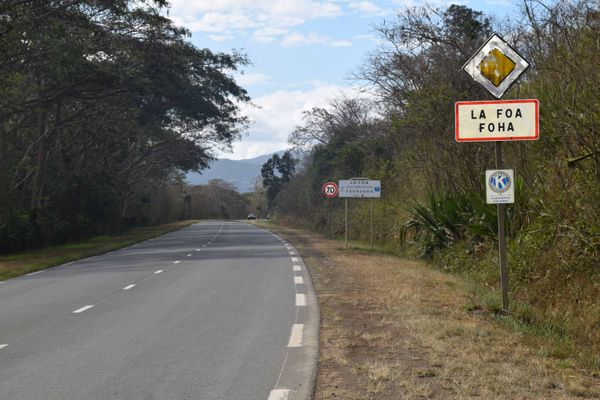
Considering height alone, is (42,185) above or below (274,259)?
above

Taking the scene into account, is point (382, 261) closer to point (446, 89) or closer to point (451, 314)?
point (446, 89)

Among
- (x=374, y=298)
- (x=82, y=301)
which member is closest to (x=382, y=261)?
(x=374, y=298)

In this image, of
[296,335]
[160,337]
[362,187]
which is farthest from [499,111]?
[362,187]

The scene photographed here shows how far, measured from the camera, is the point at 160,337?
26.7 ft

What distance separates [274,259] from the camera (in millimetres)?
20062

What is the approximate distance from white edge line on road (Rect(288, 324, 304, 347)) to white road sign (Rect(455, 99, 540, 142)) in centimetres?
328

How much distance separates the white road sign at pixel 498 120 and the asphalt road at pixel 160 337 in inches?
132

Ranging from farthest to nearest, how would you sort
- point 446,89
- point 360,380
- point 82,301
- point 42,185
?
point 42,185 < point 446,89 < point 82,301 < point 360,380

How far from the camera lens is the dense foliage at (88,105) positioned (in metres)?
22.4

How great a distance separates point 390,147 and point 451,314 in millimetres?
26978

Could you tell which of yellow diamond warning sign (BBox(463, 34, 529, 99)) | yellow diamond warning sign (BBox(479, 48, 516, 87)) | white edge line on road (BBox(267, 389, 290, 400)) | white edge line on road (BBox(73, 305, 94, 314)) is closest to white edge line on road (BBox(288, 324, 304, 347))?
white edge line on road (BBox(267, 389, 290, 400))

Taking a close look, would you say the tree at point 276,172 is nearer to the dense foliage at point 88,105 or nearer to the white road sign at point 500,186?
the dense foliage at point 88,105

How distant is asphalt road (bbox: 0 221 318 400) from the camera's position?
5875 millimetres

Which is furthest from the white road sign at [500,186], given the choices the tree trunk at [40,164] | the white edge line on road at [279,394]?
the tree trunk at [40,164]
